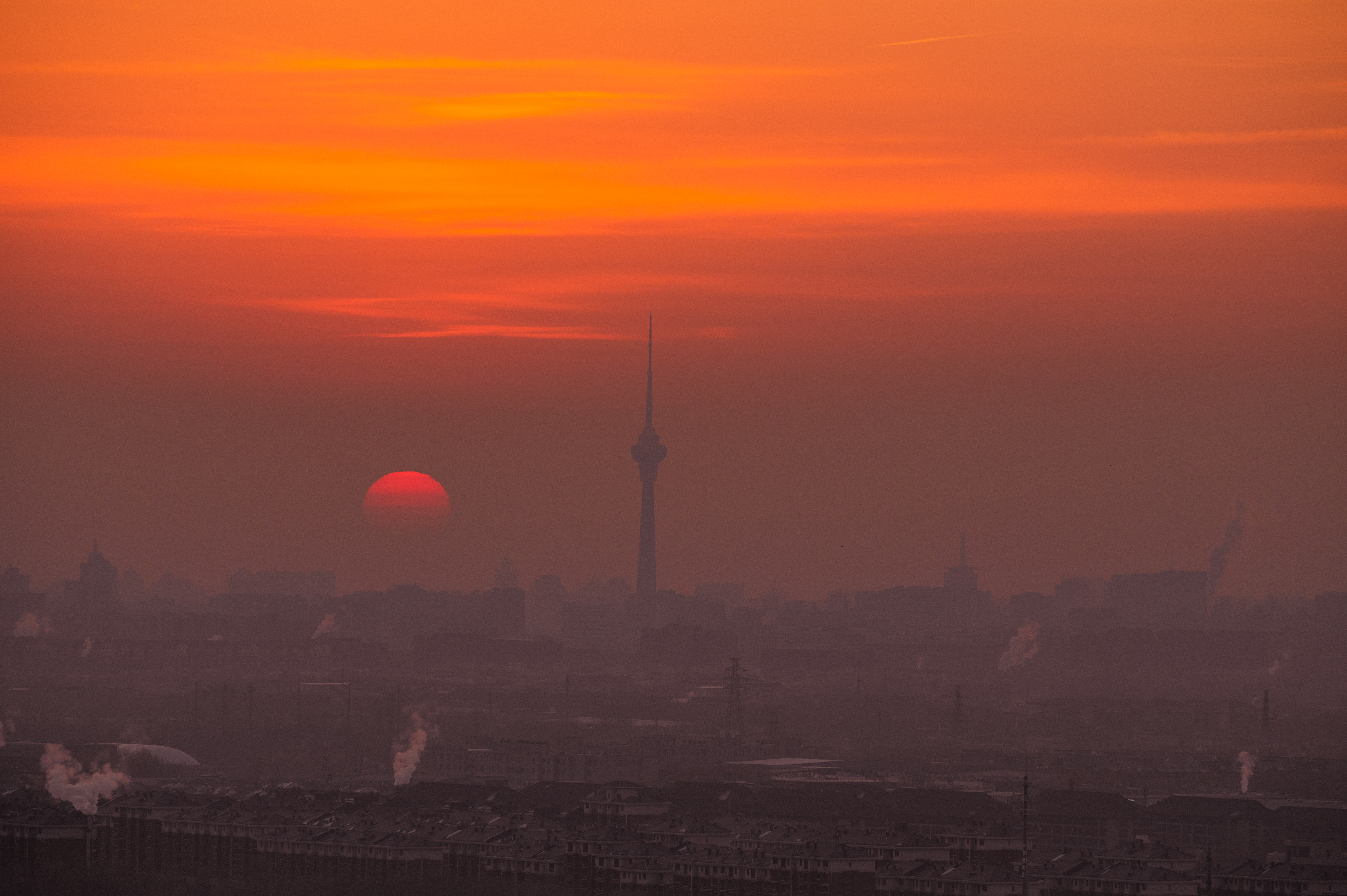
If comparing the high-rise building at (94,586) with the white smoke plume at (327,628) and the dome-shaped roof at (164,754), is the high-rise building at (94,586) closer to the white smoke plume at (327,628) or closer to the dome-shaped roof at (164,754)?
the white smoke plume at (327,628)

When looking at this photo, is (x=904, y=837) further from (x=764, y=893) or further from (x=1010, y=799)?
(x=1010, y=799)

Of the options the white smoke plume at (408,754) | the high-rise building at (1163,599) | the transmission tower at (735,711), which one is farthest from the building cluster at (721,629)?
the white smoke plume at (408,754)

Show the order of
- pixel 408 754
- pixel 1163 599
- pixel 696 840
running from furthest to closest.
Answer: pixel 1163 599 < pixel 408 754 < pixel 696 840

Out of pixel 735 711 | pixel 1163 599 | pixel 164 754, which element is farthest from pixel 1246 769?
pixel 1163 599

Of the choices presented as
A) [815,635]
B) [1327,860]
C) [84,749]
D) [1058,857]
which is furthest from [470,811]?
[815,635]

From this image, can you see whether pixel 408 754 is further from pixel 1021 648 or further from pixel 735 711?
pixel 1021 648
